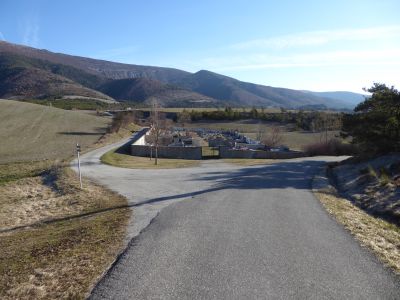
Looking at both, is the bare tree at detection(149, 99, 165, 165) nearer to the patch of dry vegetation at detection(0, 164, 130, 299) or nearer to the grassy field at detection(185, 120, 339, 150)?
the patch of dry vegetation at detection(0, 164, 130, 299)

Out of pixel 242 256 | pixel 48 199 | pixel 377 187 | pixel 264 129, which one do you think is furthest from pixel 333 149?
pixel 242 256

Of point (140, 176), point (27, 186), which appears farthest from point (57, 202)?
point (140, 176)

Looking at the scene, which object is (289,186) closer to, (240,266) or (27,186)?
(240,266)

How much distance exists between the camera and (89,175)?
26.7 meters

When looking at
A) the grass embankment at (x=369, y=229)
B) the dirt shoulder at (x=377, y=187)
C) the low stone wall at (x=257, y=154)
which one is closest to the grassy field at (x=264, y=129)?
the low stone wall at (x=257, y=154)

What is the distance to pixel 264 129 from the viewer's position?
94062mm

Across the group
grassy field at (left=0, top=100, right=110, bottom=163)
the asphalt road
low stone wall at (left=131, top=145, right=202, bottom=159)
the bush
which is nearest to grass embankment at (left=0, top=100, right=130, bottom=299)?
the asphalt road

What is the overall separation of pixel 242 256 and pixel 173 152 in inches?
1533

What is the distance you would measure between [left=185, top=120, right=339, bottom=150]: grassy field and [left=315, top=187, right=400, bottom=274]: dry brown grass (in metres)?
55.1

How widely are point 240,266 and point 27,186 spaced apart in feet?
61.5

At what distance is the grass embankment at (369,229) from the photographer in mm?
9023

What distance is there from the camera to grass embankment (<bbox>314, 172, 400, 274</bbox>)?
9023 mm

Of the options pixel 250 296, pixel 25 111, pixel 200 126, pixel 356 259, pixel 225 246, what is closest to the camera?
pixel 250 296

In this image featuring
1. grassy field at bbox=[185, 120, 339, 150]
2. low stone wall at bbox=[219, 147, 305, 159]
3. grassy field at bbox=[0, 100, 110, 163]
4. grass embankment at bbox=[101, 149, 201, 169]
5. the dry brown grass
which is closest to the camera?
the dry brown grass
